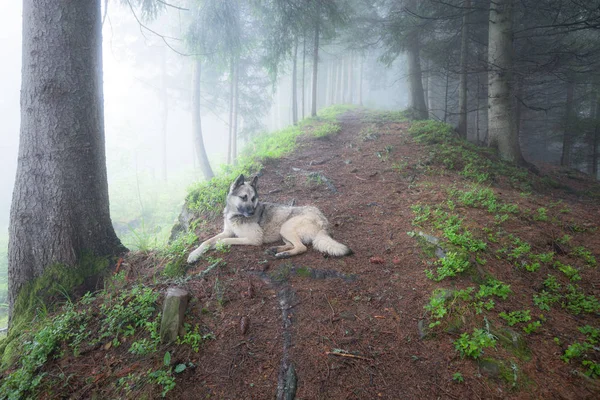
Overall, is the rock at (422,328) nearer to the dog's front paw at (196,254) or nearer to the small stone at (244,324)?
the small stone at (244,324)

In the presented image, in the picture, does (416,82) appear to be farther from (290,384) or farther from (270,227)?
(290,384)

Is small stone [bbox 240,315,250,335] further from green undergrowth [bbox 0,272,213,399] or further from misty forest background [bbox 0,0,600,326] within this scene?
misty forest background [bbox 0,0,600,326]

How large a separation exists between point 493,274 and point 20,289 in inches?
264

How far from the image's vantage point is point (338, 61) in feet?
107

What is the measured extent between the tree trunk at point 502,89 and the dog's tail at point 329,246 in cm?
882

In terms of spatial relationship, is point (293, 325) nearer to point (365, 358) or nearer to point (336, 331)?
point (336, 331)

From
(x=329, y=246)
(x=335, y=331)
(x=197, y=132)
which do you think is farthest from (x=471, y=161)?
(x=197, y=132)

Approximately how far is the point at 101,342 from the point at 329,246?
10.5 feet

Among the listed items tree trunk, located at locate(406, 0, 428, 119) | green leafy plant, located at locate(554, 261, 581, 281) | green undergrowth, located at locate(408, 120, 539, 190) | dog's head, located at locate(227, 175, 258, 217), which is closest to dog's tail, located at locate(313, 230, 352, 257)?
dog's head, located at locate(227, 175, 258, 217)

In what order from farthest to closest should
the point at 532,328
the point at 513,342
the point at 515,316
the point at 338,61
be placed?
the point at 338,61 → the point at 515,316 → the point at 532,328 → the point at 513,342

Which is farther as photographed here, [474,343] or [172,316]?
[172,316]

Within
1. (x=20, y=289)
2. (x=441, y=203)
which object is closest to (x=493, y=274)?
(x=441, y=203)

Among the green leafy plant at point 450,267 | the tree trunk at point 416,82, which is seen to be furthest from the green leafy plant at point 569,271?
the tree trunk at point 416,82

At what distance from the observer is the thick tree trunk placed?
4000 millimetres
